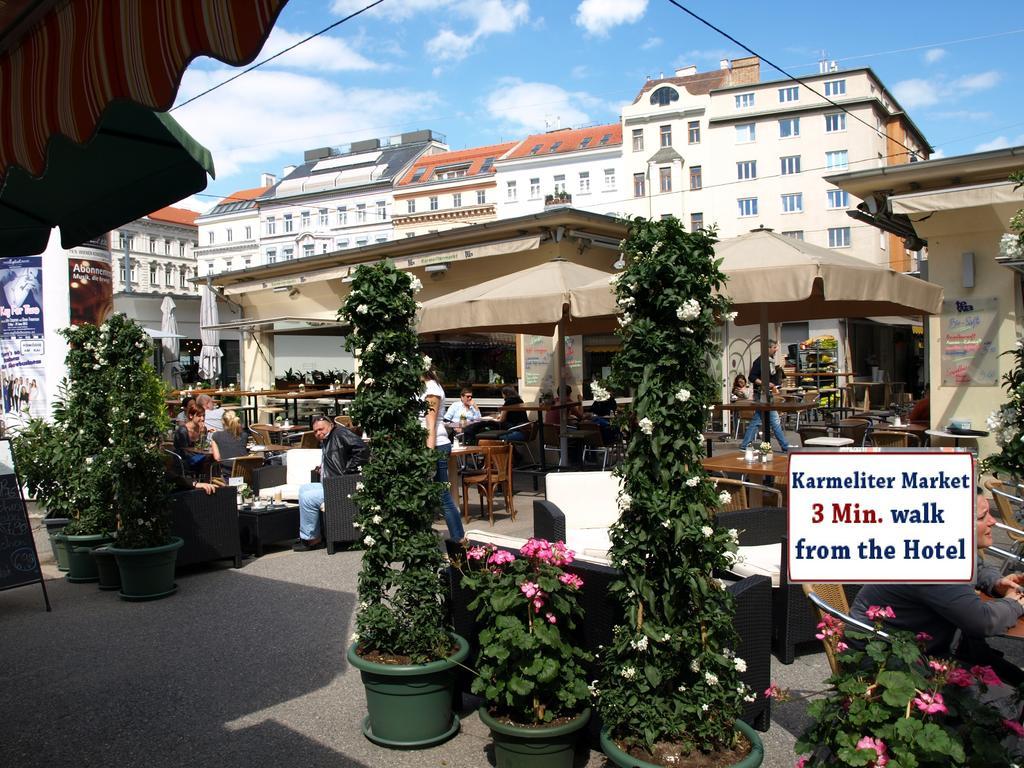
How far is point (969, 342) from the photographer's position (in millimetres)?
10633

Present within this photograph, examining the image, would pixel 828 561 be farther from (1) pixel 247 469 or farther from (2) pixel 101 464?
(1) pixel 247 469

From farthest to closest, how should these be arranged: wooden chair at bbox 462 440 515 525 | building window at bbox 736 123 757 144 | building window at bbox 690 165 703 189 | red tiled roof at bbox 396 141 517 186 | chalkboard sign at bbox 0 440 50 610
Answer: red tiled roof at bbox 396 141 517 186 < building window at bbox 690 165 703 189 < building window at bbox 736 123 757 144 < wooden chair at bbox 462 440 515 525 < chalkboard sign at bbox 0 440 50 610

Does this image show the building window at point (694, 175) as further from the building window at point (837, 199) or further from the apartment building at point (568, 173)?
the building window at point (837, 199)

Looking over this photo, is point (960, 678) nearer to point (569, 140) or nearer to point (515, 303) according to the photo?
point (515, 303)

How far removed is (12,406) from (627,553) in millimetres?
9958

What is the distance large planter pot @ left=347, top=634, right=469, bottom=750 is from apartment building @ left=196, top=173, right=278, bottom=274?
7986cm

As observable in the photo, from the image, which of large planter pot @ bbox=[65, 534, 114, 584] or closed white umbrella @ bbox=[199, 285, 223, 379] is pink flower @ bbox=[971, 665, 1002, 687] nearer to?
large planter pot @ bbox=[65, 534, 114, 584]

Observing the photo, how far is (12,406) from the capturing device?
1051cm

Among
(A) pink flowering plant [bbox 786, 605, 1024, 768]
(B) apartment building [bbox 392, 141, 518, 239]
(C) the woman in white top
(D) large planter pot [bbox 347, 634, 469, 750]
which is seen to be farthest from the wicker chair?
(B) apartment building [bbox 392, 141, 518, 239]

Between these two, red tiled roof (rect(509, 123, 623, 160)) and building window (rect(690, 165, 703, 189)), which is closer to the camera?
building window (rect(690, 165, 703, 189))

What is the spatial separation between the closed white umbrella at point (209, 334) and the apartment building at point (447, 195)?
156 ft

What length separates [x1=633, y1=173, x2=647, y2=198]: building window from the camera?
63.7 metres

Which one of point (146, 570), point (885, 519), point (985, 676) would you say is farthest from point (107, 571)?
point (985, 676)

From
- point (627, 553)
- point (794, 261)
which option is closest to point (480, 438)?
point (794, 261)
